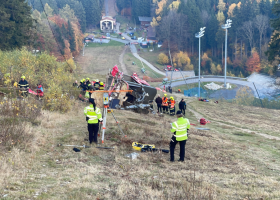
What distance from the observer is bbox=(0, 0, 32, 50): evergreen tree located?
30062mm

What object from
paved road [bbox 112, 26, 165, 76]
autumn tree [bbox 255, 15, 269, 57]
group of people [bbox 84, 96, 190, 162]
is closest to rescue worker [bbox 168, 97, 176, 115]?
group of people [bbox 84, 96, 190, 162]

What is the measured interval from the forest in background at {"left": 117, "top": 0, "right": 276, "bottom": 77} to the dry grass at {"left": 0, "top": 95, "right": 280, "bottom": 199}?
67.2m

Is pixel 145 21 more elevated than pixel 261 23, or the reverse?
pixel 145 21

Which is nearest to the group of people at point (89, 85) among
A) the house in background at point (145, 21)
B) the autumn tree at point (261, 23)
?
the autumn tree at point (261, 23)

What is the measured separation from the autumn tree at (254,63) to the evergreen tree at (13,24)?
63495mm

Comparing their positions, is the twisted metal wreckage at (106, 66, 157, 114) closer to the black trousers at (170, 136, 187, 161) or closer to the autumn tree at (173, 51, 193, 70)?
the black trousers at (170, 136, 187, 161)

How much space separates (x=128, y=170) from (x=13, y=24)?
101ft

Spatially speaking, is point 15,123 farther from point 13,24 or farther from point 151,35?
point 151,35

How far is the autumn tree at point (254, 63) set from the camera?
73025 millimetres

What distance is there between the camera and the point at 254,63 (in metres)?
73.9

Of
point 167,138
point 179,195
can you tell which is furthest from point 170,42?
point 179,195

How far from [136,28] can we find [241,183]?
4588 inches

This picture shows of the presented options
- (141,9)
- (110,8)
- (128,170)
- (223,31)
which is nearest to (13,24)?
(128,170)

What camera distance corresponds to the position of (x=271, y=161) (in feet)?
32.7
